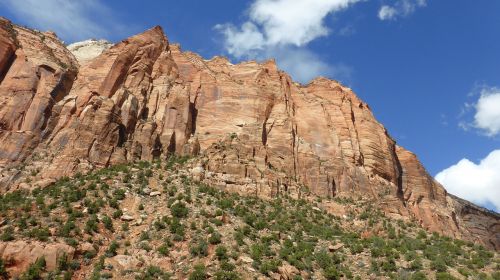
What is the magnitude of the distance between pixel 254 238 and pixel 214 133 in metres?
25.6

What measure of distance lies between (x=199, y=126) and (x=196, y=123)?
3.00 ft

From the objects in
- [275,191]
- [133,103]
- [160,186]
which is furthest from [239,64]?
[160,186]

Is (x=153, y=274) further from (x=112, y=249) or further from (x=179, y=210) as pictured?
(x=179, y=210)

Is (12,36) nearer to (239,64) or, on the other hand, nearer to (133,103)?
(133,103)

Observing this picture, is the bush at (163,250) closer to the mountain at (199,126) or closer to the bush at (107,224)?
the bush at (107,224)

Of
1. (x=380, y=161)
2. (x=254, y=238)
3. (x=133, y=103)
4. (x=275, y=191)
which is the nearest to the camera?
(x=254, y=238)

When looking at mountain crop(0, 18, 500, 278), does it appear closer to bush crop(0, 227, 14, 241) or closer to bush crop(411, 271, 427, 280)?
bush crop(0, 227, 14, 241)

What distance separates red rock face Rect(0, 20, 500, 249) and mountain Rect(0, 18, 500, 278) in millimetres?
170

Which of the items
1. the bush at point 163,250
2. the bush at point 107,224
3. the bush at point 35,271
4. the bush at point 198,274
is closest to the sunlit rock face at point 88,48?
the bush at point 107,224

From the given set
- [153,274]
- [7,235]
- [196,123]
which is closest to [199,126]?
[196,123]

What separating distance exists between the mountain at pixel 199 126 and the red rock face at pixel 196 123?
6.7 inches

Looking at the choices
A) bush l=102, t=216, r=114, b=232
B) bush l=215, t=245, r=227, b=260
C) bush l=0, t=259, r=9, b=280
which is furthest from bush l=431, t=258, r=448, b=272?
bush l=0, t=259, r=9, b=280

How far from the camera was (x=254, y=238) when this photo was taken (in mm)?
42750

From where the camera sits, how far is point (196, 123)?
68.3 metres
